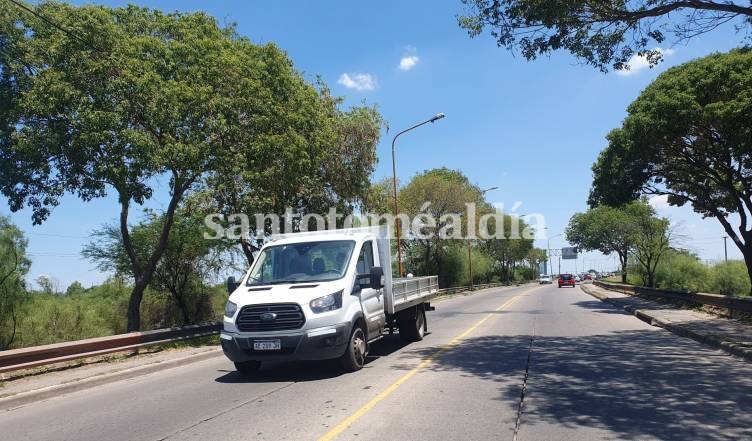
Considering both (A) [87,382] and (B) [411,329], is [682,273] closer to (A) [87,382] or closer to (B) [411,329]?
(B) [411,329]

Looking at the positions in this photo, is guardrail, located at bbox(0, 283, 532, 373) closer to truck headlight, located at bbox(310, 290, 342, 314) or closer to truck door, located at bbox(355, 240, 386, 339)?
truck headlight, located at bbox(310, 290, 342, 314)

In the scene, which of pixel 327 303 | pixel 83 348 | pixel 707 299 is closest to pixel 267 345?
pixel 327 303

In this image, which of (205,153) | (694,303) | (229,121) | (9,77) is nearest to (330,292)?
(205,153)

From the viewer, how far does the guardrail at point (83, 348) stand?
1073 cm

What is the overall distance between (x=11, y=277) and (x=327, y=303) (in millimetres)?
15437

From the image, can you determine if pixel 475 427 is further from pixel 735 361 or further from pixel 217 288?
pixel 217 288

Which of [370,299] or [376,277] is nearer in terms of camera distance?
[376,277]

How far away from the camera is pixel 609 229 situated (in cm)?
6059

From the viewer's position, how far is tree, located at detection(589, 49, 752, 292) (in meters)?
19.0

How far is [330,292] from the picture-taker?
927cm

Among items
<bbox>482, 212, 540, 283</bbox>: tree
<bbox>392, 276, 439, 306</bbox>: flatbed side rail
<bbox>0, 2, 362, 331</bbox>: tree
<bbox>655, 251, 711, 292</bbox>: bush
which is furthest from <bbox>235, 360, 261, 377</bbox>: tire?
<bbox>482, 212, 540, 283</bbox>: tree

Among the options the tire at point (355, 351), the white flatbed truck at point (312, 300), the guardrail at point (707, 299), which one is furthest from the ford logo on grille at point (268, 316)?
the guardrail at point (707, 299)

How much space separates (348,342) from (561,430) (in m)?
4.18

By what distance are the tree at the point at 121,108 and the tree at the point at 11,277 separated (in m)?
3.90
